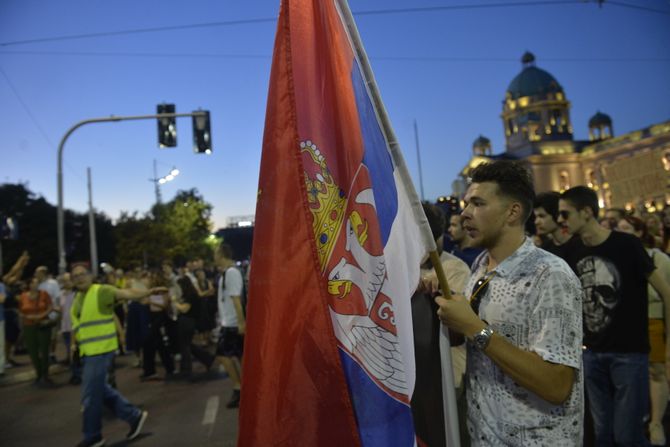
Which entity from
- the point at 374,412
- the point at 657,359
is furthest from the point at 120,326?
the point at 374,412

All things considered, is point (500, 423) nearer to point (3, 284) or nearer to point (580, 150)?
point (3, 284)

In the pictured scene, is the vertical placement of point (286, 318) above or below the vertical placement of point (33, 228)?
below

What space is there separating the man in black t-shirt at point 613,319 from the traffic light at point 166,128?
1164 cm

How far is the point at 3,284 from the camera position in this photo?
10906 millimetres

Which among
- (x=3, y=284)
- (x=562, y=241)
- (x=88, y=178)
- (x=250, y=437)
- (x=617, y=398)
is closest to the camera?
(x=250, y=437)

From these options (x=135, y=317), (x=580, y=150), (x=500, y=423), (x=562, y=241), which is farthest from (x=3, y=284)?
(x=580, y=150)

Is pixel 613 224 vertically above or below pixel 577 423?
above

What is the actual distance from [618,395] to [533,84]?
9446 cm

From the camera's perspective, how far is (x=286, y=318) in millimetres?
1944

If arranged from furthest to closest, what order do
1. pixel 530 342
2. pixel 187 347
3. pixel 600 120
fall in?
pixel 600 120 → pixel 187 347 → pixel 530 342

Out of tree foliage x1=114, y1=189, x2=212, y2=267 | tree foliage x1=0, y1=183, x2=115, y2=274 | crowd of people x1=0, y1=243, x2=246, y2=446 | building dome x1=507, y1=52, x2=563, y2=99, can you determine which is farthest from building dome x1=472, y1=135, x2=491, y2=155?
crowd of people x1=0, y1=243, x2=246, y2=446

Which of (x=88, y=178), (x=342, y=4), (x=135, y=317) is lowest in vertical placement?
(x=135, y=317)

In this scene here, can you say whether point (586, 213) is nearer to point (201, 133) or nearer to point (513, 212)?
point (513, 212)

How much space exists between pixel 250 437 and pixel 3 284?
1110 centimetres
